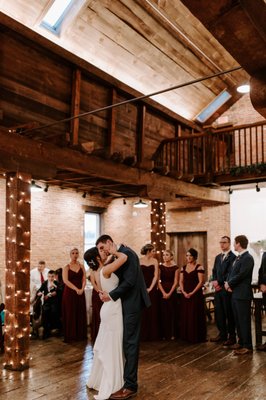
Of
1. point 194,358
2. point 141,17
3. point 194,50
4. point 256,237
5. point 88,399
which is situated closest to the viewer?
point 88,399

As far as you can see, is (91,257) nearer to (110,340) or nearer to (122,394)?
(110,340)

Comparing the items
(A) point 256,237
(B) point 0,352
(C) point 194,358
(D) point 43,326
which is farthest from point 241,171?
(B) point 0,352

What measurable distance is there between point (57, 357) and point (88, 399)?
177 centimetres

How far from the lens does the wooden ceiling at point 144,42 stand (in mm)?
7586

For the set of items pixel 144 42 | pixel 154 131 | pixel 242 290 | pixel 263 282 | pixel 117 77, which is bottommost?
pixel 242 290

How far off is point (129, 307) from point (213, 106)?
30.3 feet

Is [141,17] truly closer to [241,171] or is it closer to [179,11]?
[179,11]

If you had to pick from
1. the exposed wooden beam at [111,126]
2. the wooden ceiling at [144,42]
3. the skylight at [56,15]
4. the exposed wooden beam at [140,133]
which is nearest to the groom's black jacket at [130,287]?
the exposed wooden beam at [111,126]

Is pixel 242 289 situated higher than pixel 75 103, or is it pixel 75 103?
pixel 75 103

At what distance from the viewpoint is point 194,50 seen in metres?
10.1

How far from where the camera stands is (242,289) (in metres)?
5.93

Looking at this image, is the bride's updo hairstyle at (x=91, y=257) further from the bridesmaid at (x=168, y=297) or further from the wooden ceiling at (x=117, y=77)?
the bridesmaid at (x=168, y=297)

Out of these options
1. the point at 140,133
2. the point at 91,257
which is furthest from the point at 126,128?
the point at 91,257

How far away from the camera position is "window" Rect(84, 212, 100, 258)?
12.0 meters
